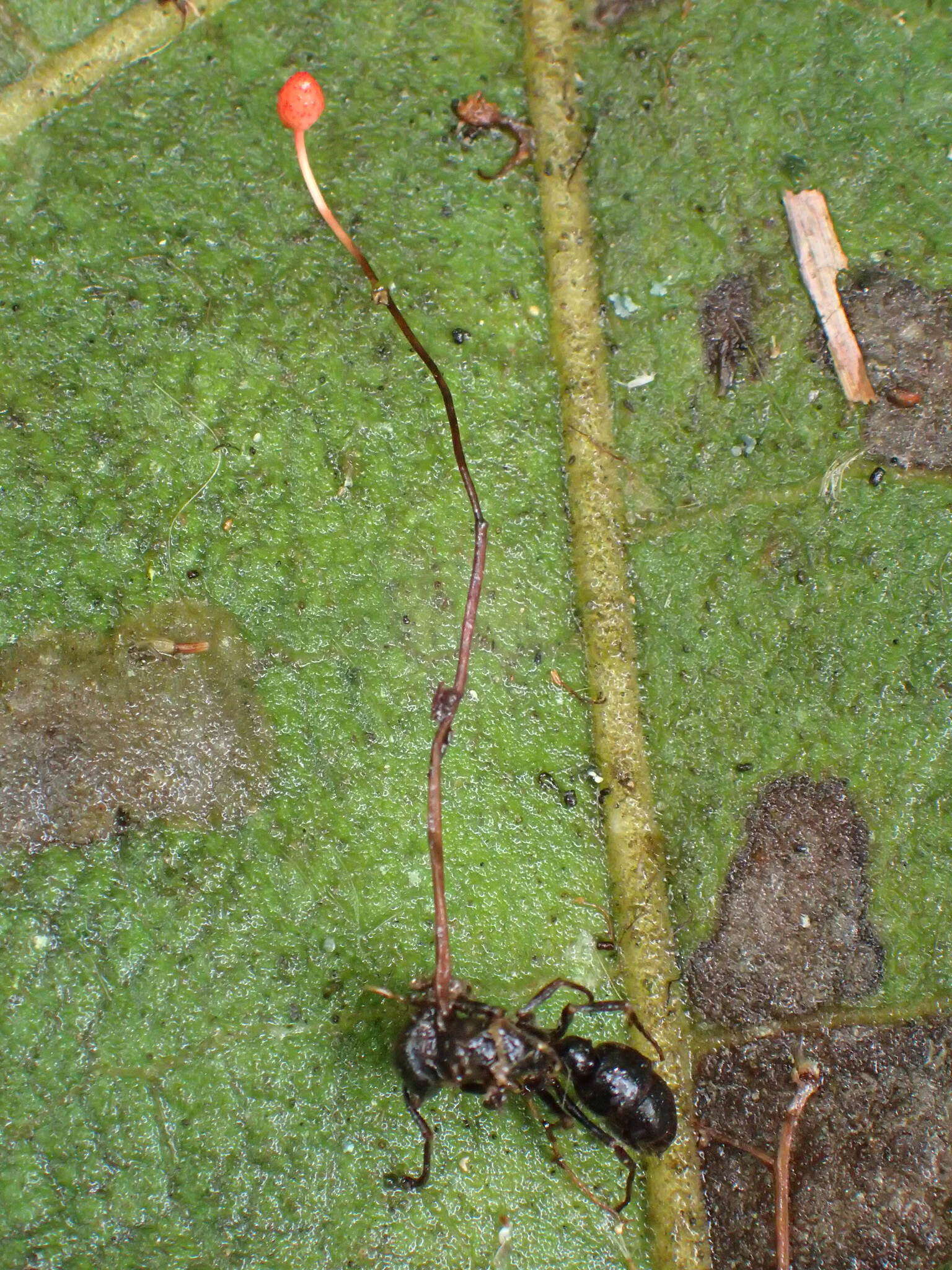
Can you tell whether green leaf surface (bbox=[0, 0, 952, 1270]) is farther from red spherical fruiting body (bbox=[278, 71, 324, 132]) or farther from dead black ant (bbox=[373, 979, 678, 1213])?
red spherical fruiting body (bbox=[278, 71, 324, 132])

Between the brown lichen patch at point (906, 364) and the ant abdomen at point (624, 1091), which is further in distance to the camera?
the brown lichen patch at point (906, 364)

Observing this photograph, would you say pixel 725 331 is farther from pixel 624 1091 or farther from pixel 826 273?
pixel 624 1091

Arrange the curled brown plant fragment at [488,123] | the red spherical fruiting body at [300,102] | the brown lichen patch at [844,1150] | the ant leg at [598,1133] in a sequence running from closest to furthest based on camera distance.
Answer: the red spherical fruiting body at [300,102]
the ant leg at [598,1133]
the brown lichen patch at [844,1150]
the curled brown plant fragment at [488,123]

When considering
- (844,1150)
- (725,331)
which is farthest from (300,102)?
(844,1150)

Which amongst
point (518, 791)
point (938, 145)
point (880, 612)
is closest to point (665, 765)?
point (518, 791)

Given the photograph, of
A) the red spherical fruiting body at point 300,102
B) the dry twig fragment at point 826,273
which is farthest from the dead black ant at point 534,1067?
the red spherical fruiting body at point 300,102

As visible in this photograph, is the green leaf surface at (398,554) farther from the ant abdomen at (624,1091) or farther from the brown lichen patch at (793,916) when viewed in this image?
Result: the ant abdomen at (624,1091)

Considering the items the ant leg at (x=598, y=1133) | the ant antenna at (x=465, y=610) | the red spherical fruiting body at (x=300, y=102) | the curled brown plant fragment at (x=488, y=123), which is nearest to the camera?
the ant antenna at (x=465, y=610)
